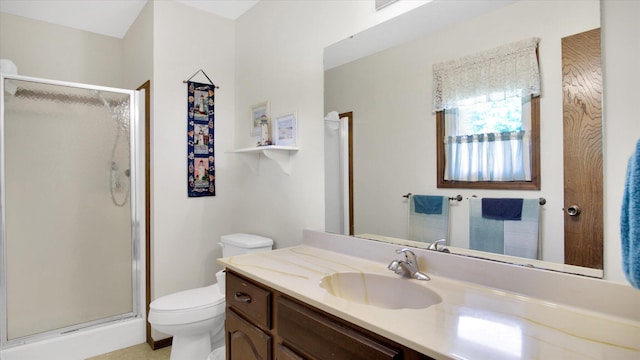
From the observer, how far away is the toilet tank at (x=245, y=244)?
6.91 ft

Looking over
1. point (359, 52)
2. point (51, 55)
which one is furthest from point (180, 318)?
point (51, 55)

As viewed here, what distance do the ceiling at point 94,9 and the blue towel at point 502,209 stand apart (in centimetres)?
209

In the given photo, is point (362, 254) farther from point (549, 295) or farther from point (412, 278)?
point (549, 295)

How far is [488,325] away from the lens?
0.83 m

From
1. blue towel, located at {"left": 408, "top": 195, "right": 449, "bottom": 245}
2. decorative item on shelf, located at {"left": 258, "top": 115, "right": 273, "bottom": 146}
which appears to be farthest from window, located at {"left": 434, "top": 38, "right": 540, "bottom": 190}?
decorative item on shelf, located at {"left": 258, "top": 115, "right": 273, "bottom": 146}

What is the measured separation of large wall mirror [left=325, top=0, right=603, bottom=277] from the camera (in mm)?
1043

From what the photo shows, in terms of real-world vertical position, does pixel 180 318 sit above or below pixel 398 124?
below

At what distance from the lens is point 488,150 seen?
122cm

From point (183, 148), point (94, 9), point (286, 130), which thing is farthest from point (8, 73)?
point (286, 130)

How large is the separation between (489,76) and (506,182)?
0.39 metres

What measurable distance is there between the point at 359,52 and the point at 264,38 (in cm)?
94

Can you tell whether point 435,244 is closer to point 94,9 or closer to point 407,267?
point 407,267

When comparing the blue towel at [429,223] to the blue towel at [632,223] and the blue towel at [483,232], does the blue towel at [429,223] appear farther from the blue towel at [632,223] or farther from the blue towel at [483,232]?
the blue towel at [632,223]

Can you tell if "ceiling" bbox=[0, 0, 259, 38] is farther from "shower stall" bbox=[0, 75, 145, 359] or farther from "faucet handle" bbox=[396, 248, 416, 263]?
"faucet handle" bbox=[396, 248, 416, 263]
